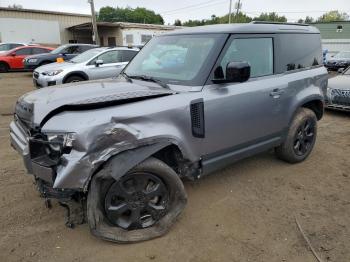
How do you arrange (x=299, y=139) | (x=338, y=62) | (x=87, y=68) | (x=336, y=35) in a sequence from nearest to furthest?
(x=299, y=139) < (x=87, y=68) < (x=338, y=62) < (x=336, y=35)

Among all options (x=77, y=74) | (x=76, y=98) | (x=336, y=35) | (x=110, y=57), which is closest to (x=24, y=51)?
(x=110, y=57)

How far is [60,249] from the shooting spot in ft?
9.84

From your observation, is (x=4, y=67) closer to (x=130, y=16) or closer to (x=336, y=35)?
(x=336, y=35)

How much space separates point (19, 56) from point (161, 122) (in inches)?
671

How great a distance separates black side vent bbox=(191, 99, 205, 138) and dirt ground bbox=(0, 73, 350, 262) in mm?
923

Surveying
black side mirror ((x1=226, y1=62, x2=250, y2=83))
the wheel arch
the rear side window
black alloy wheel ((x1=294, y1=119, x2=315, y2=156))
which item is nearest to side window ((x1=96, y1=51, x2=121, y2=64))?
the wheel arch

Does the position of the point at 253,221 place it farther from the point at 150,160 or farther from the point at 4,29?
the point at 4,29

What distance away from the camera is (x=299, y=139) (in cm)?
478

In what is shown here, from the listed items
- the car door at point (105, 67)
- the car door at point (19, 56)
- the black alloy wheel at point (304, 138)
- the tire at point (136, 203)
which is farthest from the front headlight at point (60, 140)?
the car door at point (19, 56)

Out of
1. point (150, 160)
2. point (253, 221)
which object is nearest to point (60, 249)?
point (150, 160)

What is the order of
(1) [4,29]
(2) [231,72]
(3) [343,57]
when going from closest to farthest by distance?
(2) [231,72] → (3) [343,57] → (1) [4,29]

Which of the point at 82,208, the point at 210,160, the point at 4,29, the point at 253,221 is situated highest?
the point at 4,29

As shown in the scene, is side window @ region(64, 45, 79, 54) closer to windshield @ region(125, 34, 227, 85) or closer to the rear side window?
windshield @ region(125, 34, 227, 85)

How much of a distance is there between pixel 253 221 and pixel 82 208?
1723 millimetres
